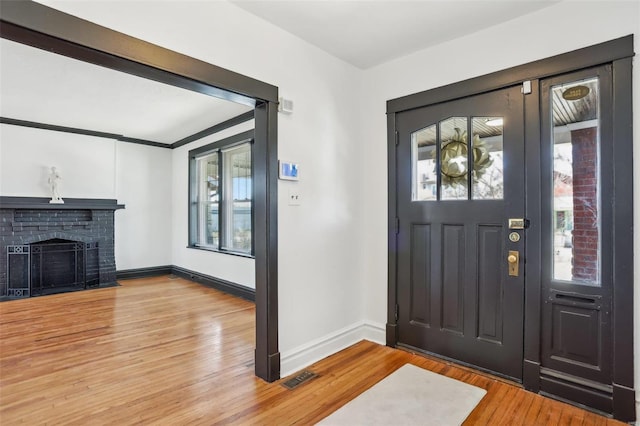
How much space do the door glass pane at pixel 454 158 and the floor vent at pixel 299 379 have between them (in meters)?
1.77

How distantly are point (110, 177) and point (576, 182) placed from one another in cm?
660

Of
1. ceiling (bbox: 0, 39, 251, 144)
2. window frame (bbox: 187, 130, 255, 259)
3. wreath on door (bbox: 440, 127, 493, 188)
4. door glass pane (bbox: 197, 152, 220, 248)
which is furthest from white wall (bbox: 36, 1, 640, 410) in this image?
door glass pane (bbox: 197, 152, 220, 248)

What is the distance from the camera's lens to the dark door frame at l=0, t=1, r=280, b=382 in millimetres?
1550

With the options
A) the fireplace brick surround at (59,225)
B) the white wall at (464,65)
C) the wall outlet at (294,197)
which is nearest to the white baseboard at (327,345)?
the white wall at (464,65)

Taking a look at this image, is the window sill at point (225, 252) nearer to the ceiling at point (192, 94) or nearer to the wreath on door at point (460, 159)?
the ceiling at point (192, 94)

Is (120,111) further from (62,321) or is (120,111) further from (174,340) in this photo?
(174,340)

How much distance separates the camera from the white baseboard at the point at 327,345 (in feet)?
8.61

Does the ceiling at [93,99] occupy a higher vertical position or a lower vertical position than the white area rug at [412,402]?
higher

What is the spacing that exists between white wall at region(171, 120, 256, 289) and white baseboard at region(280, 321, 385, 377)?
2.04 metres

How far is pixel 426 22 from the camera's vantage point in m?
2.50

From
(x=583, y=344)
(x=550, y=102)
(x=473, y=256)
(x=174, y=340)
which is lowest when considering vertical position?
(x=174, y=340)

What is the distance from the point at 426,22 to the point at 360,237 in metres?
1.89

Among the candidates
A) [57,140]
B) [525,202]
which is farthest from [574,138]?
[57,140]

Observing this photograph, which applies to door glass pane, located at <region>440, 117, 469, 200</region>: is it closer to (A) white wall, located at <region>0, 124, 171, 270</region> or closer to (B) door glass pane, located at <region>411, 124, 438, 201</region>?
(B) door glass pane, located at <region>411, 124, 438, 201</region>
